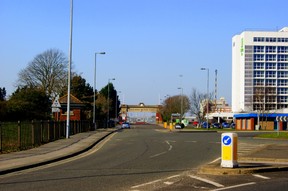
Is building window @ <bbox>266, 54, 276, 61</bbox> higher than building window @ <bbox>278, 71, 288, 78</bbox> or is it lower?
higher

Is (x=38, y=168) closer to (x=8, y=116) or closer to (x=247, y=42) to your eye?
(x=8, y=116)

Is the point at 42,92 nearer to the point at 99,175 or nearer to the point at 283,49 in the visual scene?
the point at 99,175

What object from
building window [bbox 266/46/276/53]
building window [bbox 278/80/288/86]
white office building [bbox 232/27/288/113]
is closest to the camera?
white office building [bbox 232/27/288/113]

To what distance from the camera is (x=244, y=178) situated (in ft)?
42.8

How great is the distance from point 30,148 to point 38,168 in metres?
9.09

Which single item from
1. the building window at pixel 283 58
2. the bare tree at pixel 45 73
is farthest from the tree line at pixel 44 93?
the building window at pixel 283 58

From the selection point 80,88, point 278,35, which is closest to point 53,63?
point 80,88

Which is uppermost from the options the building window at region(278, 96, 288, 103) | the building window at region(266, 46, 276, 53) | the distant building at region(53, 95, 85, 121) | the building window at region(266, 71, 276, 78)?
the building window at region(266, 46, 276, 53)

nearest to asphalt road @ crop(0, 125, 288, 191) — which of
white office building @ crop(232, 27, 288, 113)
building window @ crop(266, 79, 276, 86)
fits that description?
white office building @ crop(232, 27, 288, 113)

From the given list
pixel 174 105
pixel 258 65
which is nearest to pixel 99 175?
pixel 174 105

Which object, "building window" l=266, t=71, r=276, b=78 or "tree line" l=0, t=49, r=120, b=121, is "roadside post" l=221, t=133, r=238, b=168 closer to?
"tree line" l=0, t=49, r=120, b=121

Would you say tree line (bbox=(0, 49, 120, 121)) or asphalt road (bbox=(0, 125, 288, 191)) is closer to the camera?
asphalt road (bbox=(0, 125, 288, 191))

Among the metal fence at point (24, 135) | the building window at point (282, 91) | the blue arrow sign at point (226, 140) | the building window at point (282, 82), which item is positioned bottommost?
the metal fence at point (24, 135)

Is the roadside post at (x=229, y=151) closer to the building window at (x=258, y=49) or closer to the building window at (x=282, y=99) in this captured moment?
the building window at (x=258, y=49)
